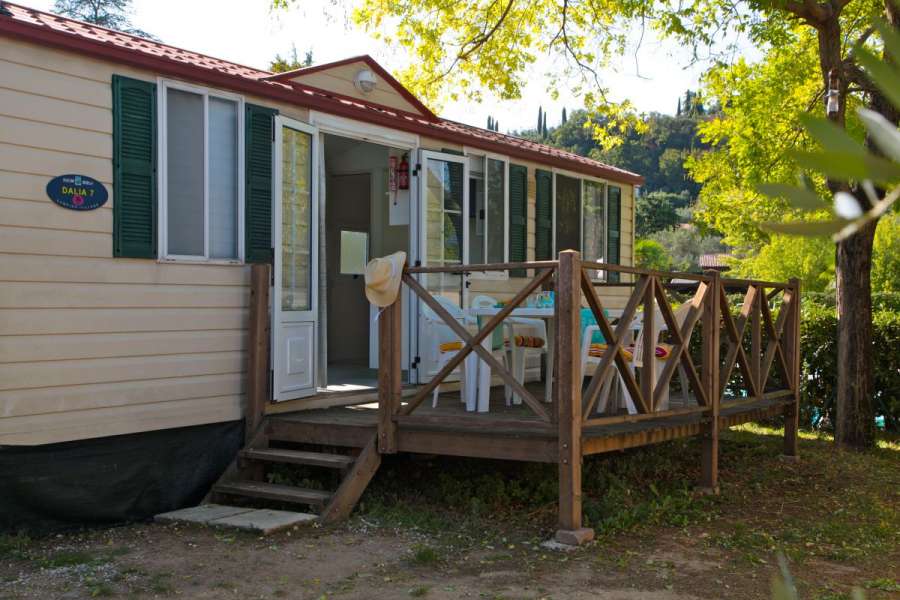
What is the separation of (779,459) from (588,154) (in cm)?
4343

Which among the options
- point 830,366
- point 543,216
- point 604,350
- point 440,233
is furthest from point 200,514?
point 830,366

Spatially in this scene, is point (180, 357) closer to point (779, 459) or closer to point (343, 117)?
point (343, 117)

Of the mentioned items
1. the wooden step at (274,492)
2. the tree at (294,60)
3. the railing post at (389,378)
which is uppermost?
the tree at (294,60)

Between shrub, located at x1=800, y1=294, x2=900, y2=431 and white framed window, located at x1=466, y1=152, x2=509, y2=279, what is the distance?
3716 mm

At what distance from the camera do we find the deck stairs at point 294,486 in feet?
17.6

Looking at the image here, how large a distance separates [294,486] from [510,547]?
64.0 inches

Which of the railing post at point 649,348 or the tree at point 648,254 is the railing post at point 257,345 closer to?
the railing post at point 649,348

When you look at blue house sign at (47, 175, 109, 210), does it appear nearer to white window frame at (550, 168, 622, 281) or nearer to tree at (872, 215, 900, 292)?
white window frame at (550, 168, 622, 281)

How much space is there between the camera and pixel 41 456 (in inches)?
197

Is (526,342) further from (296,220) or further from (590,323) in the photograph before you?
(296,220)

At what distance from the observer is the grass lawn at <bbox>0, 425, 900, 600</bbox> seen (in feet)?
13.7

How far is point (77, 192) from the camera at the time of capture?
16.9ft

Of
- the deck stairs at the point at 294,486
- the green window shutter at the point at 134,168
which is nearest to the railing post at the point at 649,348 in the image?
the deck stairs at the point at 294,486

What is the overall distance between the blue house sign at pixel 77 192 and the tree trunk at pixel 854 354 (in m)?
6.14
